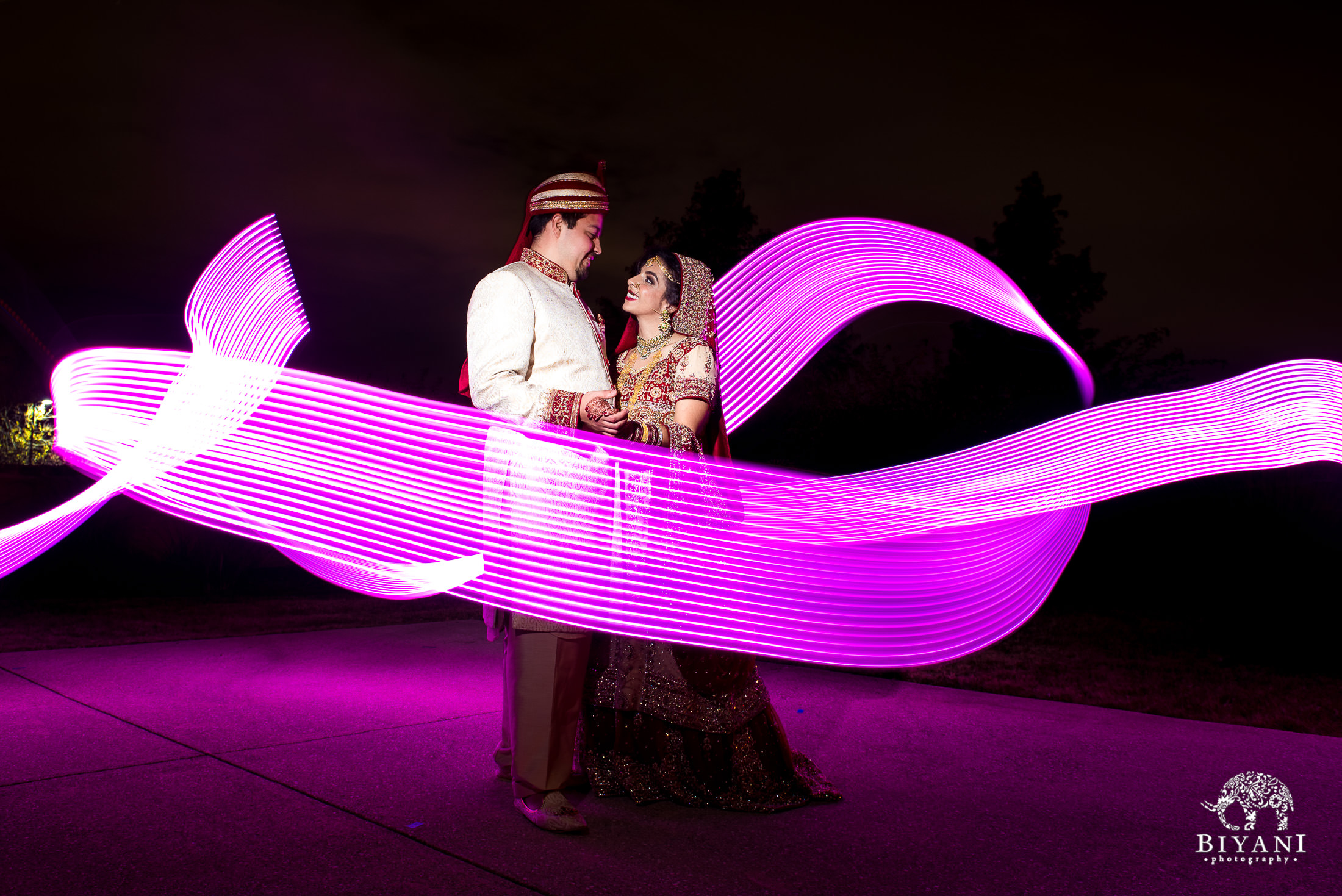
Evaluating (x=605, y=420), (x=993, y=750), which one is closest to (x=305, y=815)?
(x=605, y=420)

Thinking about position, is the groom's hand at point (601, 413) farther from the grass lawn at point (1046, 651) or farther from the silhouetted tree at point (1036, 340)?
the silhouetted tree at point (1036, 340)

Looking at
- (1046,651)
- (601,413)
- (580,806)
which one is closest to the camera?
(601,413)

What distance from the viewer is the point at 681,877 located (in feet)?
7.97

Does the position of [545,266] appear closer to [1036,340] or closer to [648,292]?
[648,292]

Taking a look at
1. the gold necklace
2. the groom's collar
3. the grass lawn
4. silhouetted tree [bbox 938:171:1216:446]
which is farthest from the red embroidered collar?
silhouetted tree [bbox 938:171:1216:446]

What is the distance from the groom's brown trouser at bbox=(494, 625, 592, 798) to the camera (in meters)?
2.87

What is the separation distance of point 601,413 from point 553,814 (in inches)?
50.0

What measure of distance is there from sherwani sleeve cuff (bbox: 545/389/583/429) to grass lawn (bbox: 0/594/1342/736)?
396cm

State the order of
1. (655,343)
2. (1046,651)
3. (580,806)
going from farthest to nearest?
(1046,651), (655,343), (580,806)

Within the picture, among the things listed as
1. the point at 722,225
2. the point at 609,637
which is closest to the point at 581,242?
the point at 609,637

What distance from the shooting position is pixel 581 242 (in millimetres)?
3186

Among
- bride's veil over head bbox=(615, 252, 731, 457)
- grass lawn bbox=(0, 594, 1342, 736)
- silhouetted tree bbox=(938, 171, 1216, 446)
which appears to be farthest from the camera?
silhouetted tree bbox=(938, 171, 1216, 446)

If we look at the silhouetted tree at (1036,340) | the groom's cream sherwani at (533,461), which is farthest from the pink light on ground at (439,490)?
the silhouetted tree at (1036,340)

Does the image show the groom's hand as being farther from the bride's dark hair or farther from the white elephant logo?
the white elephant logo
